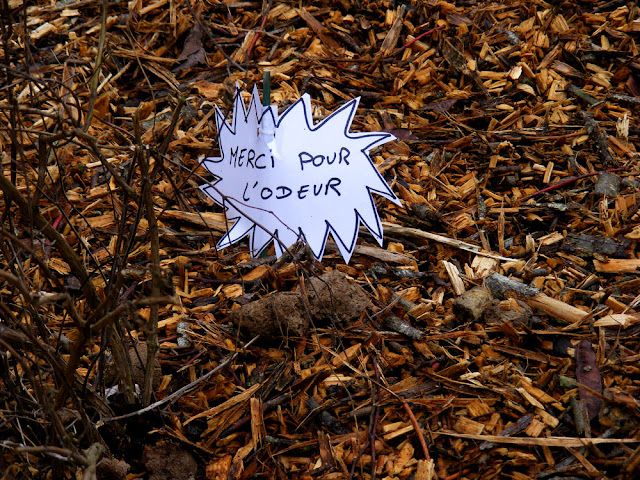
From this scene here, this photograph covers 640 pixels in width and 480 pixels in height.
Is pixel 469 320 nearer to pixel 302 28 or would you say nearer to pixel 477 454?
pixel 477 454

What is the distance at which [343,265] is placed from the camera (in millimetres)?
1887

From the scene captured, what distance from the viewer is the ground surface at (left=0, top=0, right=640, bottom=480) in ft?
4.19

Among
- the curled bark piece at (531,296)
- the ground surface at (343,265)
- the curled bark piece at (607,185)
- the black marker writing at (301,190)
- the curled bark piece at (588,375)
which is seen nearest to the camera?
the ground surface at (343,265)

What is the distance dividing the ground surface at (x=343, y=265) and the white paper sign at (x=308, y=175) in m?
0.10

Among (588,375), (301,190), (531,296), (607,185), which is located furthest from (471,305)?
(607,185)

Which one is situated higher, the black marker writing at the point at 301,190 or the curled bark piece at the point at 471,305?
the black marker writing at the point at 301,190

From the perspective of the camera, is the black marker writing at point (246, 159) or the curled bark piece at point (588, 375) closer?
the curled bark piece at point (588, 375)

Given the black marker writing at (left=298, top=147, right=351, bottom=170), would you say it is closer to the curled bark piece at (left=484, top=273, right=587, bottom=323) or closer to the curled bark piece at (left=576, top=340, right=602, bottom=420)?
the curled bark piece at (left=484, top=273, right=587, bottom=323)

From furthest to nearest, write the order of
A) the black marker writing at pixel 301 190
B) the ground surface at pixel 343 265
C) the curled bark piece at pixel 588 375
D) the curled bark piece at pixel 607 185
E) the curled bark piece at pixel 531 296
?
the curled bark piece at pixel 607 185, the black marker writing at pixel 301 190, the curled bark piece at pixel 531 296, the curled bark piece at pixel 588 375, the ground surface at pixel 343 265

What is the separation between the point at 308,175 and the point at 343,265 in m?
0.30

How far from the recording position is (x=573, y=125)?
225cm

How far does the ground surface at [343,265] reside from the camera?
128 centimetres

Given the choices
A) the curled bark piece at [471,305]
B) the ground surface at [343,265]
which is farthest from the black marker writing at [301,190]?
the curled bark piece at [471,305]

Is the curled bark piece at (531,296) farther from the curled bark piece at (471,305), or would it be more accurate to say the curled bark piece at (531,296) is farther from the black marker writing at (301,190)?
the black marker writing at (301,190)
